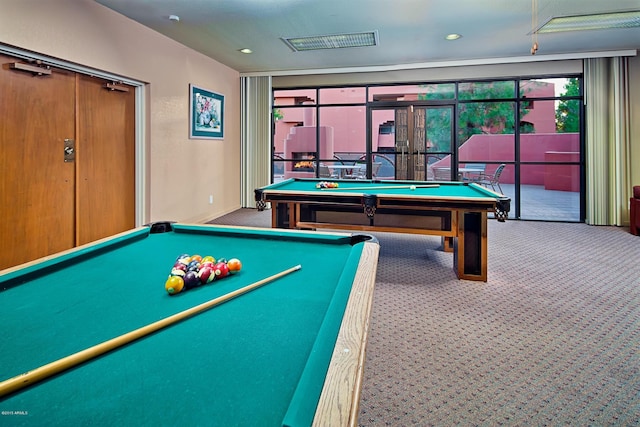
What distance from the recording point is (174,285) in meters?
1.19

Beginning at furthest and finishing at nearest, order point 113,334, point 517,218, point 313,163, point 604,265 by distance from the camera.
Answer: point 313,163 → point 517,218 → point 604,265 → point 113,334

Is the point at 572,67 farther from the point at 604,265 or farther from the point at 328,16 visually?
the point at 328,16

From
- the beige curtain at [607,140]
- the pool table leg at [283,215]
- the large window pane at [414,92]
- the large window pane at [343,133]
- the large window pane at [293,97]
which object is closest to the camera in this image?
the pool table leg at [283,215]

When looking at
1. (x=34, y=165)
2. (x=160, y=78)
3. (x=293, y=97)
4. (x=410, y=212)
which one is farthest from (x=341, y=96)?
(x=34, y=165)

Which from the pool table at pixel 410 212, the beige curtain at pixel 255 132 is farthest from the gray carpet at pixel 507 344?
the beige curtain at pixel 255 132

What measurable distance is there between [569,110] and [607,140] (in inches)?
29.1

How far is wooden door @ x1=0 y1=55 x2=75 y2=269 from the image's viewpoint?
3041mm

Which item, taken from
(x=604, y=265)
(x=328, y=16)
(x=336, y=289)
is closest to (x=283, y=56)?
(x=328, y=16)

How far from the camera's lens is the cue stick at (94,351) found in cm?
70

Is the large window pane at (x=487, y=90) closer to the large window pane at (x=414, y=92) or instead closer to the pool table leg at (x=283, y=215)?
the large window pane at (x=414, y=92)

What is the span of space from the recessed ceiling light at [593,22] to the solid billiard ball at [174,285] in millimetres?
4698

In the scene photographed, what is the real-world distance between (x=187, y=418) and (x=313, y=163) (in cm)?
664

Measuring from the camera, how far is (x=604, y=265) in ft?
11.9

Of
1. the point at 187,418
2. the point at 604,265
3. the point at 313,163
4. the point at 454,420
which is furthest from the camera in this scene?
the point at 313,163
